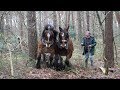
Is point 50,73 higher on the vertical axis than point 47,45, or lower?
lower

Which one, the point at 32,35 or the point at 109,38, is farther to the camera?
the point at 109,38

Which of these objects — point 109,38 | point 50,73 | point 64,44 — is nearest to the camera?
point 50,73

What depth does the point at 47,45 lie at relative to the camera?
1030 cm

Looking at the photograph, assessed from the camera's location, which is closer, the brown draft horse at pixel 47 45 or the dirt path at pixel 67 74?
the dirt path at pixel 67 74

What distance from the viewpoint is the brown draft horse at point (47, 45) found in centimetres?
1012

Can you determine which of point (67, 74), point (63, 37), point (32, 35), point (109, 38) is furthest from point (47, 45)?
point (109, 38)

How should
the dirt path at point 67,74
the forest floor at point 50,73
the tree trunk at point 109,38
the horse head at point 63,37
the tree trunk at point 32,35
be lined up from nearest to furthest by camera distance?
the forest floor at point 50,73
the dirt path at point 67,74
the horse head at point 63,37
the tree trunk at point 32,35
the tree trunk at point 109,38

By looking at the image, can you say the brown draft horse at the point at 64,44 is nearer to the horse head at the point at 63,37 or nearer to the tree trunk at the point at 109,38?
the horse head at the point at 63,37

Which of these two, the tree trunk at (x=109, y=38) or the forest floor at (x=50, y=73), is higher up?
the tree trunk at (x=109, y=38)

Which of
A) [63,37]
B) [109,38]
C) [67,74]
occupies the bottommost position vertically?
[67,74]

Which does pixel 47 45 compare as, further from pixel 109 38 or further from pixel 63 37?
pixel 109 38

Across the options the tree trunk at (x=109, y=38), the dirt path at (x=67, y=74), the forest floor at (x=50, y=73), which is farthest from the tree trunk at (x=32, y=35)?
the tree trunk at (x=109, y=38)
